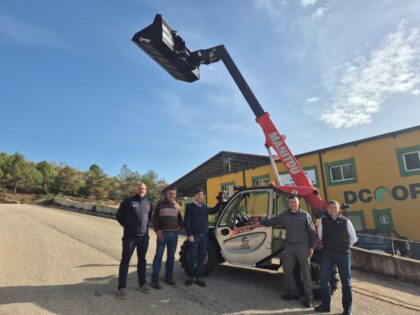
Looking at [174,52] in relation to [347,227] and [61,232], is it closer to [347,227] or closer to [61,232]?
[347,227]

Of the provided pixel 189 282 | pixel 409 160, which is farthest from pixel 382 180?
pixel 189 282

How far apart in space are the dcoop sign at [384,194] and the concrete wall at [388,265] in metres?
6.95

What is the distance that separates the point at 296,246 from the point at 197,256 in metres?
2.06

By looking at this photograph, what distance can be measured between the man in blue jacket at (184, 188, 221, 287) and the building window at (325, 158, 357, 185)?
39.6 feet

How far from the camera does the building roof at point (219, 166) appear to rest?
2317 centimetres

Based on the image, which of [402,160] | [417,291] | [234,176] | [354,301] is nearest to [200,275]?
[354,301]

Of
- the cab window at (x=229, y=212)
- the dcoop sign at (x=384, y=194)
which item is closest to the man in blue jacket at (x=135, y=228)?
the cab window at (x=229, y=212)

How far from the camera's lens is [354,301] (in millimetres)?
5535

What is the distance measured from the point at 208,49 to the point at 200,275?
20.0 feet

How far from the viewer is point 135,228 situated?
5281mm

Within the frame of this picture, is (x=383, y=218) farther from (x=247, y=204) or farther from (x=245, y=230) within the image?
(x=245, y=230)

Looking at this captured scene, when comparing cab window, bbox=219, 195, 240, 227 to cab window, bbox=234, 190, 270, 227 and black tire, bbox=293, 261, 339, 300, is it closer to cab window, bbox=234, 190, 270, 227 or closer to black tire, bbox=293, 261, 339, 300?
cab window, bbox=234, 190, 270, 227

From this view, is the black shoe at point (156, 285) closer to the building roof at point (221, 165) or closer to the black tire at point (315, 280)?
the black tire at point (315, 280)

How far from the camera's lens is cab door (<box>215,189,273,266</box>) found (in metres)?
6.10
